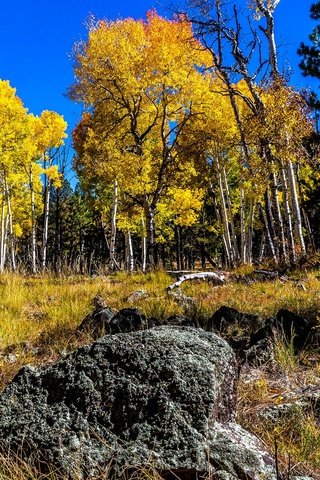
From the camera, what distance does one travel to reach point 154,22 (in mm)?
16484

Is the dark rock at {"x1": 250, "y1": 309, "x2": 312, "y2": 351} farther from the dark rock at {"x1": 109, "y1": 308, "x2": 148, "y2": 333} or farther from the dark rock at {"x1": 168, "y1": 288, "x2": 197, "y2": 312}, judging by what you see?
the dark rock at {"x1": 168, "y1": 288, "x2": 197, "y2": 312}

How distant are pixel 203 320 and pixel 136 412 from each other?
9.36 ft

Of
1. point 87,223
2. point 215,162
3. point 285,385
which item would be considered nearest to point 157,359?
point 285,385

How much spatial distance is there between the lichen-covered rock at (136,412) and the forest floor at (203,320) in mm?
155

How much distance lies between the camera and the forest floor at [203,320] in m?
2.15

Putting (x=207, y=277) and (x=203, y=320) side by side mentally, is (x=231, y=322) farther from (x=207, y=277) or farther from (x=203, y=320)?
(x=207, y=277)

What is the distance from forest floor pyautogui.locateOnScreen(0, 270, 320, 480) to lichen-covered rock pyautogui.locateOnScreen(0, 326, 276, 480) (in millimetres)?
155

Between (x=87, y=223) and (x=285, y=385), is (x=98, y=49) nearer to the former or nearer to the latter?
(x=285, y=385)

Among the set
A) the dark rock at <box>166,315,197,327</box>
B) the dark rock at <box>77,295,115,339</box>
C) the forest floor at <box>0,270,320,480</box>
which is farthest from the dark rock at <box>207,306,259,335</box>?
the dark rock at <box>77,295,115,339</box>

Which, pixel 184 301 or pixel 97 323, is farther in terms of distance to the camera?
pixel 184 301

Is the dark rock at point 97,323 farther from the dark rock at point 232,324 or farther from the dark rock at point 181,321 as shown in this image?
the dark rock at point 232,324

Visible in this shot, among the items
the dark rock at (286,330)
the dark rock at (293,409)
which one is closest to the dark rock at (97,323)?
the dark rock at (286,330)

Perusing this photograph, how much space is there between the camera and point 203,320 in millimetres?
4758

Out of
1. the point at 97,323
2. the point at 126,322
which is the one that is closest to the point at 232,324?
the point at 126,322
